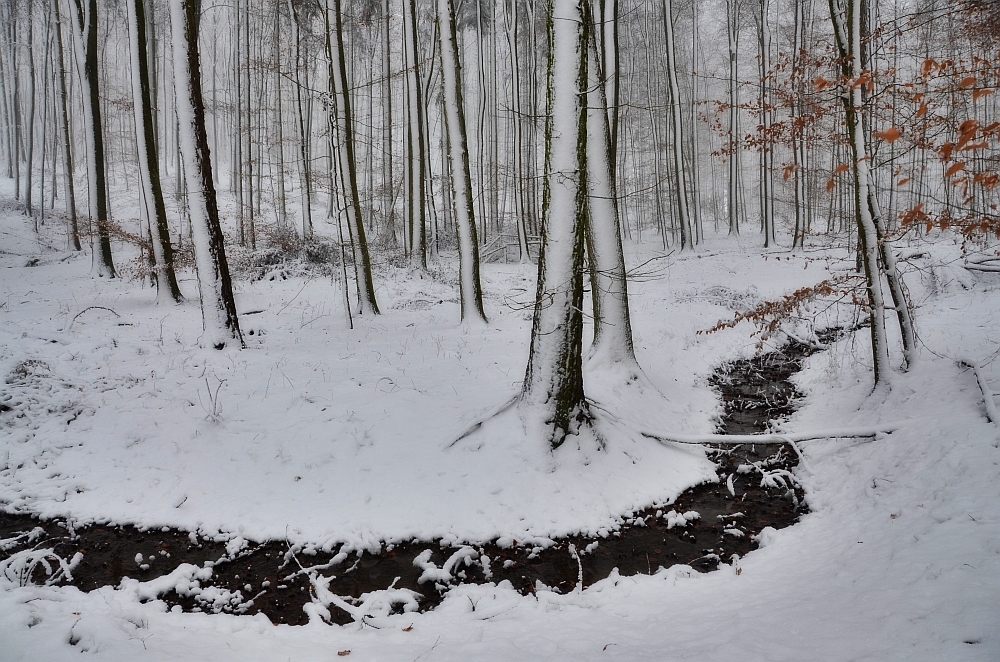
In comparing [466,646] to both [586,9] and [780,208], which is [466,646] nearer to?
[586,9]

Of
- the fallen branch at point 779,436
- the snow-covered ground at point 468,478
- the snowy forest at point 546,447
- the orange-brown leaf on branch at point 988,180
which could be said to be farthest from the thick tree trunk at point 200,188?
the orange-brown leaf on branch at point 988,180

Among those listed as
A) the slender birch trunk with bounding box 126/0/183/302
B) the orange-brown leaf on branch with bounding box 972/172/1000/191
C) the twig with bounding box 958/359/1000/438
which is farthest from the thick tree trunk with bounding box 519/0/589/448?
the slender birch trunk with bounding box 126/0/183/302

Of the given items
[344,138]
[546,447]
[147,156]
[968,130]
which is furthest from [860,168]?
[147,156]

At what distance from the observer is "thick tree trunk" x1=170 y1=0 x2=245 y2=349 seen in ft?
23.4

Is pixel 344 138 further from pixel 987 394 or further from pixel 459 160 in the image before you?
pixel 987 394

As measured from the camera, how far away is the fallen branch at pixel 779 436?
16.8 feet

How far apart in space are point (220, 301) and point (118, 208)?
23295mm

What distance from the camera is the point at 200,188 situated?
7.34m

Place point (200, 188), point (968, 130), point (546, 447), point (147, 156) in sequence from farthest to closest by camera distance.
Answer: point (147, 156) < point (200, 188) < point (546, 447) < point (968, 130)

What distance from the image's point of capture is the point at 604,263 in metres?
7.10

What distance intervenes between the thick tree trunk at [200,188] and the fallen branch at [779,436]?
6254 millimetres

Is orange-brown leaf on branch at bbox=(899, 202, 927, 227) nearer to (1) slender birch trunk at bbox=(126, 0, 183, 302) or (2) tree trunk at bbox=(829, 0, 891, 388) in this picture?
(2) tree trunk at bbox=(829, 0, 891, 388)

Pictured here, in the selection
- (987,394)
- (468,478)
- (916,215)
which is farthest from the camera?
(468,478)

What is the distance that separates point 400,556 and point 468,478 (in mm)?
1049
